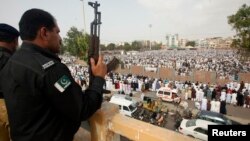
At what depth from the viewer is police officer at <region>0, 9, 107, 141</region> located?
138 centimetres

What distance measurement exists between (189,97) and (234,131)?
15.6 meters

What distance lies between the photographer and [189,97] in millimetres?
18500

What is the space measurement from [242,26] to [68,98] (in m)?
27.3

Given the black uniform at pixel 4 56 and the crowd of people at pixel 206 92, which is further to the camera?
the crowd of people at pixel 206 92

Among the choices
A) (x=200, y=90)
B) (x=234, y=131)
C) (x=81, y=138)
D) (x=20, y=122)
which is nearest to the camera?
(x=20, y=122)

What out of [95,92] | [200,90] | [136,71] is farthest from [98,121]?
[136,71]

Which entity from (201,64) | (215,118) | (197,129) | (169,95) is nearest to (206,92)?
(169,95)

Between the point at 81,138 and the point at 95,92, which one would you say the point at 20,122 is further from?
the point at 81,138

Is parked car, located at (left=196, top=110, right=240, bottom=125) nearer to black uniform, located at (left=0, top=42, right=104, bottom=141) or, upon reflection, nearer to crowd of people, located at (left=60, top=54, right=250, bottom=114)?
crowd of people, located at (left=60, top=54, right=250, bottom=114)

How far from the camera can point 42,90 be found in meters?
1.39

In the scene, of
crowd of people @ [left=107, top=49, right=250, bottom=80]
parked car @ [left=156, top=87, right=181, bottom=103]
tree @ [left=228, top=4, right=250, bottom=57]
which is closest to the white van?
crowd of people @ [left=107, top=49, right=250, bottom=80]

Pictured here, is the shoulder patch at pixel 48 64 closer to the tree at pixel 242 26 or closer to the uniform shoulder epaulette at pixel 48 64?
the uniform shoulder epaulette at pixel 48 64

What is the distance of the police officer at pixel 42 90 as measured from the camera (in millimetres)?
1377

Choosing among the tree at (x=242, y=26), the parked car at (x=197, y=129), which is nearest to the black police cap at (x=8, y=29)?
the parked car at (x=197, y=129)
